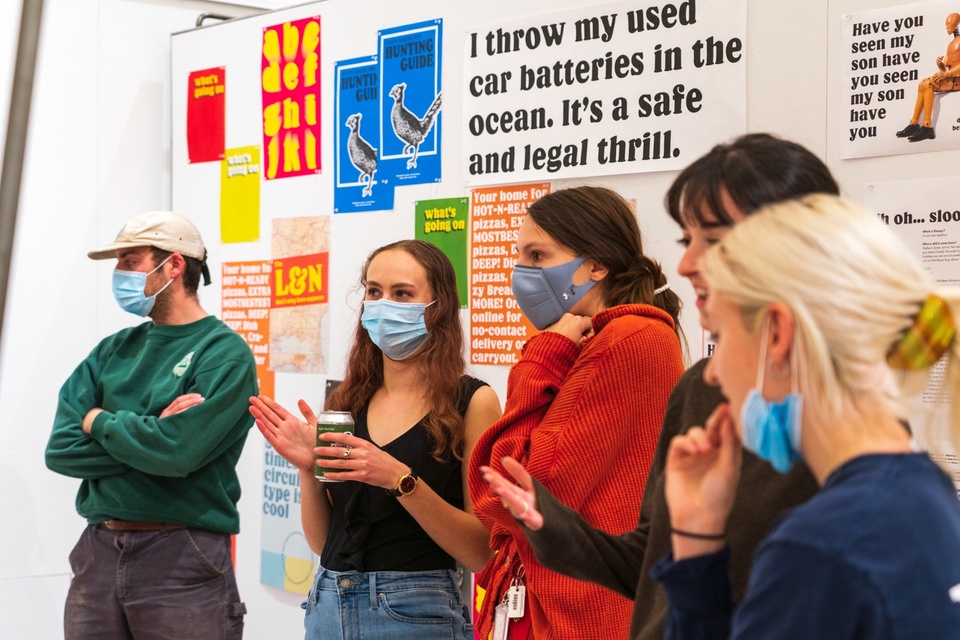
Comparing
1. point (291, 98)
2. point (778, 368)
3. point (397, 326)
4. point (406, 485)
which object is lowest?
point (406, 485)

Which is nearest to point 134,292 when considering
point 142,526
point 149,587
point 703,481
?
point 142,526

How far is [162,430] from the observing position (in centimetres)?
296

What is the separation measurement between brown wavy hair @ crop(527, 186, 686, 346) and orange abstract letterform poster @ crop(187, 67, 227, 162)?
8.64ft

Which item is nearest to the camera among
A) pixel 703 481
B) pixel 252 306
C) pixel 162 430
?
pixel 703 481

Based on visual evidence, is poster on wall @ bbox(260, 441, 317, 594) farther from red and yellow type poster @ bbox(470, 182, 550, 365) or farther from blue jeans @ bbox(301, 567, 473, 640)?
blue jeans @ bbox(301, 567, 473, 640)

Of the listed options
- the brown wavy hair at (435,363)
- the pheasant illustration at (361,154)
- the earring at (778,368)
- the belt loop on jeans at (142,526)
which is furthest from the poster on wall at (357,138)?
the earring at (778,368)

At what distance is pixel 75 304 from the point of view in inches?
181

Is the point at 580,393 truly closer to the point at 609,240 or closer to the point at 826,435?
the point at 609,240

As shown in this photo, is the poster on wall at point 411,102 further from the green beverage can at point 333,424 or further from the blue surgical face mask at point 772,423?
the blue surgical face mask at point 772,423

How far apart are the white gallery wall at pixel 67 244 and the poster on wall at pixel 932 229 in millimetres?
2692

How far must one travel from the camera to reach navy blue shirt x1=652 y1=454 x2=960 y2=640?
97 centimetres

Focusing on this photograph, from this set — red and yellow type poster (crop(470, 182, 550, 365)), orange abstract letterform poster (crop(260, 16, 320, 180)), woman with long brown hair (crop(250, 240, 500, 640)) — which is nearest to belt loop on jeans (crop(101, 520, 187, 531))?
woman with long brown hair (crop(250, 240, 500, 640))

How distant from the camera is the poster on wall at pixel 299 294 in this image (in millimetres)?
4152

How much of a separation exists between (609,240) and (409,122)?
65.3 inches
